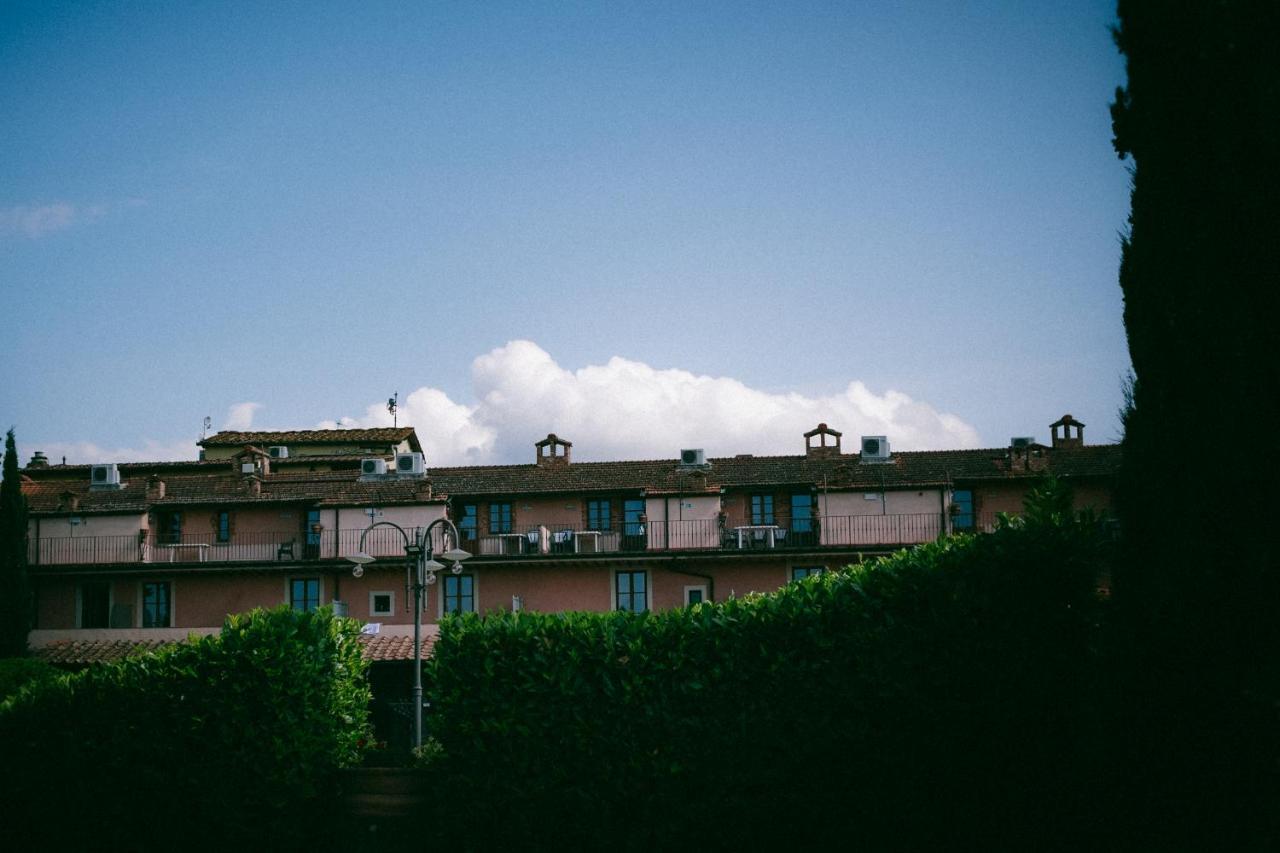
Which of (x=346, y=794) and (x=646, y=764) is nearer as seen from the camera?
(x=646, y=764)

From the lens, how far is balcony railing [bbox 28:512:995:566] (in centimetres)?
3753

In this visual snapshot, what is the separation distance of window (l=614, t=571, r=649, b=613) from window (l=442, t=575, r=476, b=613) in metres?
5.31

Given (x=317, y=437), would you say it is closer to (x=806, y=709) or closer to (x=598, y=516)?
(x=598, y=516)

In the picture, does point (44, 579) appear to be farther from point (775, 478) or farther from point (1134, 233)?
point (1134, 233)

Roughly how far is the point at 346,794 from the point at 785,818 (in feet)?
24.8

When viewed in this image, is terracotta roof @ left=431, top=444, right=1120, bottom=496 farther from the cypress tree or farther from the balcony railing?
the cypress tree

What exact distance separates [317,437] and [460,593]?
21.2 meters

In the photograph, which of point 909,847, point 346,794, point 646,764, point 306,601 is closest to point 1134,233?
point 909,847

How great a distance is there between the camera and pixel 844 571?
15.6m

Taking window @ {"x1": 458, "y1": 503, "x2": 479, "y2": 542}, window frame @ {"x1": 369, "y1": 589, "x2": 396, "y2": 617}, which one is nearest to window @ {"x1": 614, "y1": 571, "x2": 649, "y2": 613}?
window @ {"x1": 458, "y1": 503, "x2": 479, "y2": 542}

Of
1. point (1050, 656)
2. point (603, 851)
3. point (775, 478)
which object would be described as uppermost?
point (775, 478)

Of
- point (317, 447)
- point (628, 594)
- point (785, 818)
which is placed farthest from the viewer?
point (317, 447)

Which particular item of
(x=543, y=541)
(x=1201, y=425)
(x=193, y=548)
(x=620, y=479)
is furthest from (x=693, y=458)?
(x=1201, y=425)

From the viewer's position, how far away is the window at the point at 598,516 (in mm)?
39375
